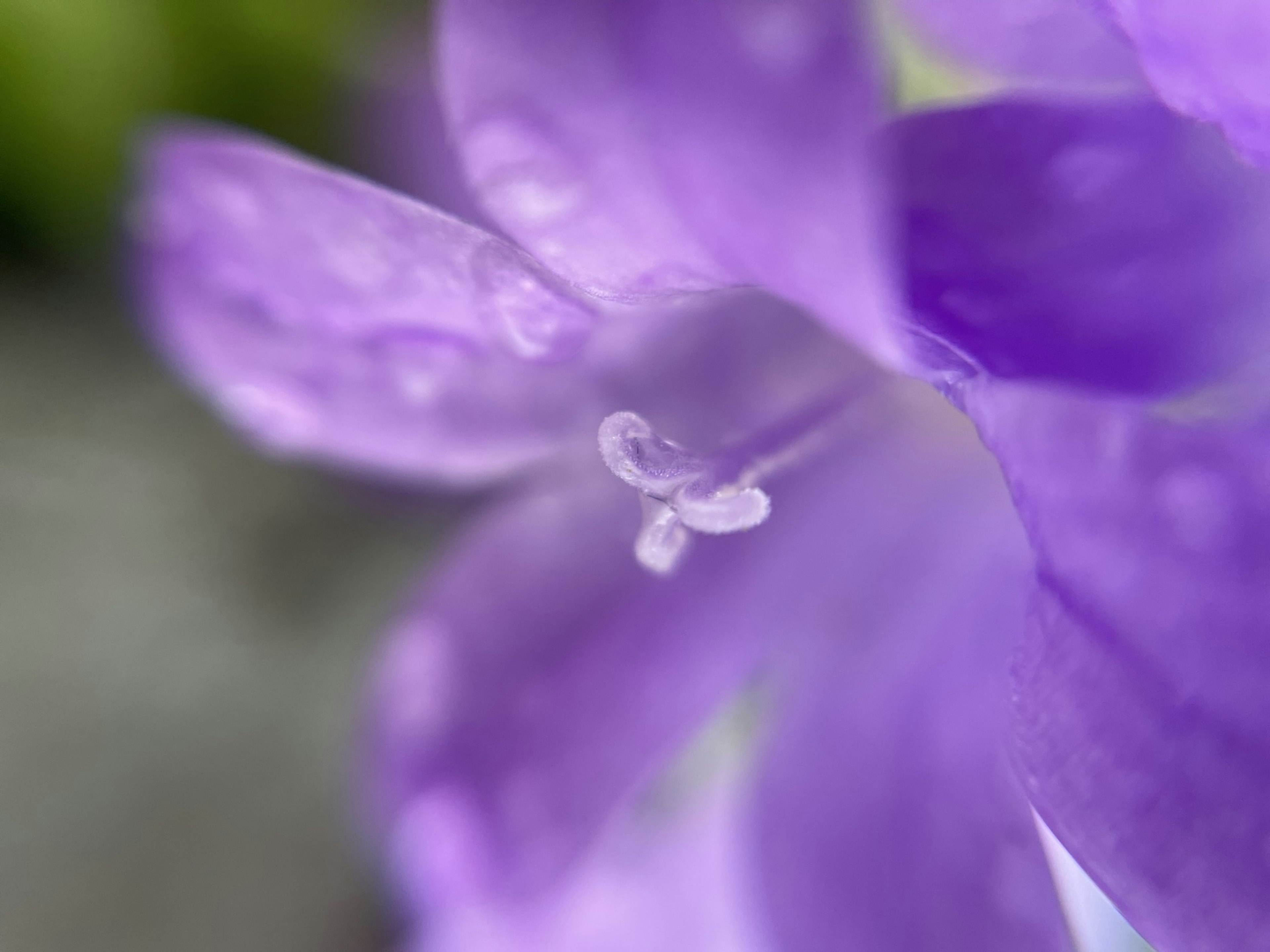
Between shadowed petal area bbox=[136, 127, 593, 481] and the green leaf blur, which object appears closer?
shadowed petal area bbox=[136, 127, 593, 481]

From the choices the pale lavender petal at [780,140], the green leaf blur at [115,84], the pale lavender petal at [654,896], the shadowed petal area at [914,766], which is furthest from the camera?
the green leaf blur at [115,84]

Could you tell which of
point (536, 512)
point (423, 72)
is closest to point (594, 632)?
point (536, 512)

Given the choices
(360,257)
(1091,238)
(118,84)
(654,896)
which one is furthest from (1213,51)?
(118,84)

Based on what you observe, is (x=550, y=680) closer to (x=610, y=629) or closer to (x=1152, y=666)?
(x=610, y=629)

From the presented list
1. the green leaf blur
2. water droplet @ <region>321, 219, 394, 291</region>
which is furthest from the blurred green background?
water droplet @ <region>321, 219, 394, 291</region>

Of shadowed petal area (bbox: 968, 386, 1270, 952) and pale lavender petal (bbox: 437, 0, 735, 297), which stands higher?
pale lavender petal (bbox: 437, 0, 735, 297)

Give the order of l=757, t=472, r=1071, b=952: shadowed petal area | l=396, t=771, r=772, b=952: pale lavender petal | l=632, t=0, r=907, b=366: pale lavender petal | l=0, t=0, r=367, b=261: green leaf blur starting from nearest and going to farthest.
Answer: l=632, t=0, r=907, b=366: pale lavender petal < l=757, t=472, r=1071, b=952: shadowed petal area < l=396, t=771, r=772, b=952: pale lavender petal < l=0, t=0, r=367, b=261: green leaf blur

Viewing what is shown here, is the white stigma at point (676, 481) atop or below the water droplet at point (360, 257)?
below

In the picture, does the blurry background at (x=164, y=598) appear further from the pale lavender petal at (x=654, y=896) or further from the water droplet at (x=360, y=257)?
the water droplet at (x=360, y=257)

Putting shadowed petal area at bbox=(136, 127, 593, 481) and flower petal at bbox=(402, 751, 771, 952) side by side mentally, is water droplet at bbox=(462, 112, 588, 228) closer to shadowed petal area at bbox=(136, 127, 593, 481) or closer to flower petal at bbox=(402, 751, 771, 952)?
shadowed petal area at bbox=(136, 127, 593, 481)

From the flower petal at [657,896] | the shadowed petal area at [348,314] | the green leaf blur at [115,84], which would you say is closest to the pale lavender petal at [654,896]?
the flower petal at [657,896]
